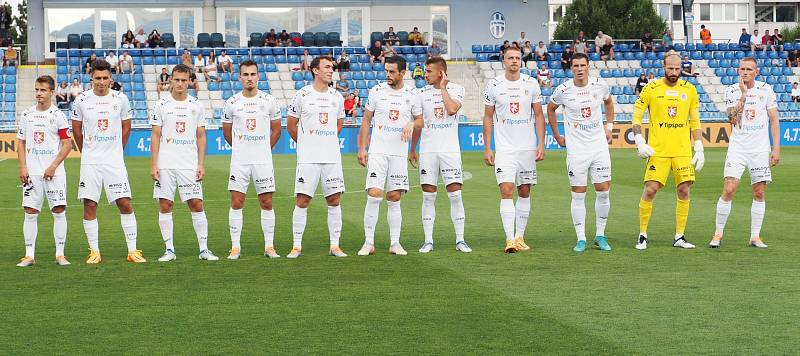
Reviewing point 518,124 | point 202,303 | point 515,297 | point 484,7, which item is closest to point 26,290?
point 202,303

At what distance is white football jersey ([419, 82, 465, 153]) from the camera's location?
11938 millimetres

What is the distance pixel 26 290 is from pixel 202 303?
174cm

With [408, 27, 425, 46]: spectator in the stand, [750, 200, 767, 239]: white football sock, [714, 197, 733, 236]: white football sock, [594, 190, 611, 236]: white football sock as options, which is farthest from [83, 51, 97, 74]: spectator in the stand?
[750, 200, 767, 239]: white football sock

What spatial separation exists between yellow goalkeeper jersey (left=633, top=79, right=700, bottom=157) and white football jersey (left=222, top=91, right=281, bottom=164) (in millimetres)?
3856

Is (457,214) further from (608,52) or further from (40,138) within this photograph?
(608,52)

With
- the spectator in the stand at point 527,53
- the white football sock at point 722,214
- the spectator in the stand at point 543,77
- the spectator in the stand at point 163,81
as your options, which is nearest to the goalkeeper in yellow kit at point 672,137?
the white football sock at point 722,214

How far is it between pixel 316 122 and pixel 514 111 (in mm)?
2076

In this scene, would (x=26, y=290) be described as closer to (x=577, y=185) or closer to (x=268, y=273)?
(x=268, y=273)

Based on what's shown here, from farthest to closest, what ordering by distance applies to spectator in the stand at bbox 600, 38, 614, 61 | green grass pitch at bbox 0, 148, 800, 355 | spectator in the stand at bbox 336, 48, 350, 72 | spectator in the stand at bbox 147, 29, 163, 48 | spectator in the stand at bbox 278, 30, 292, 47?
1. spectator in the stand at bbox 600, 38, 614, 61
2. spectator in the stand at bbox 278, 30, 292, 47
3. spectator in the stand at bbox 147, 29, 163, 48
4. spectator in the stand at bbox 336, 48, 350, 72
5. green grass pitch at bbox 0, 148, 800, 355

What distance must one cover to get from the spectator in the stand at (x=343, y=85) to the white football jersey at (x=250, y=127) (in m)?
28.2

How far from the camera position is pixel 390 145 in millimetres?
11820

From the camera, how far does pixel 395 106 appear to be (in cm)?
1176

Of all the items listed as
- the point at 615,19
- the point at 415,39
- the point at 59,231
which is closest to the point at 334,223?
the point at 59,231

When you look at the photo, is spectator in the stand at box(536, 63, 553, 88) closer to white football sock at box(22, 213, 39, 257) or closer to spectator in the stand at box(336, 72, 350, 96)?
spectator in the stand at box(336, 72, 350, 96)
